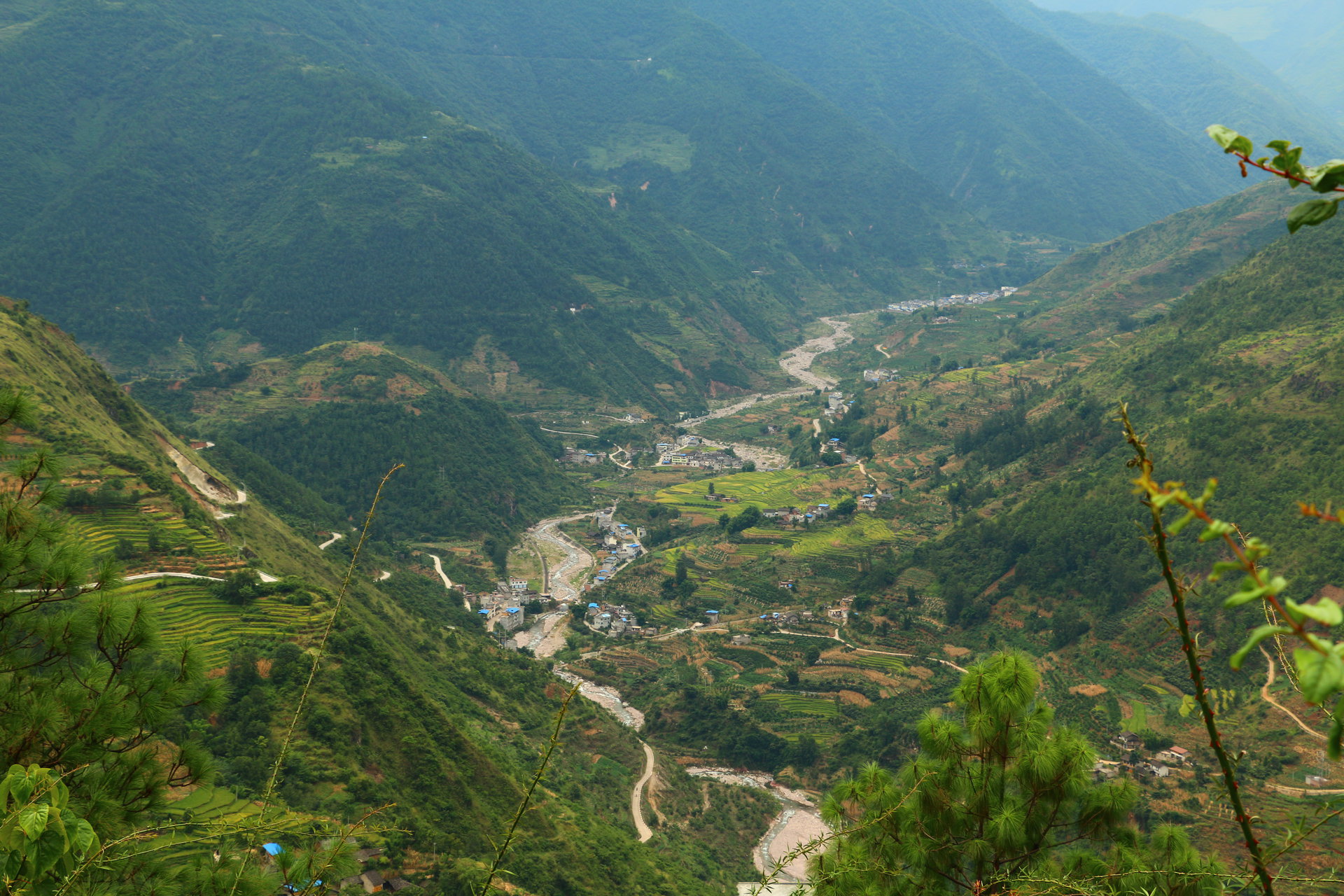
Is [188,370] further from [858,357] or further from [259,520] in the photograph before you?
[858,357]

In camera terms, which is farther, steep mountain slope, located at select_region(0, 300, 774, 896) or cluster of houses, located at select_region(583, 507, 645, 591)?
cluster of houses, located at select_region(583, 507, 645, 591)

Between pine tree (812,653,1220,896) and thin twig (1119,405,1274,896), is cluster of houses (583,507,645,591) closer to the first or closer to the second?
pine tree (812,653,1220,896)

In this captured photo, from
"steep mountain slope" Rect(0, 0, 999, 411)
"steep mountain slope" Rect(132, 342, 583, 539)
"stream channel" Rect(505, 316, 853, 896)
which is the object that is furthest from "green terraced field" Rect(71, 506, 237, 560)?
"steep mountain slope" Rect(0, 0, 999, 411)

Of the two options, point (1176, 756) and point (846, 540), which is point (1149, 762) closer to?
point (1176, 756)

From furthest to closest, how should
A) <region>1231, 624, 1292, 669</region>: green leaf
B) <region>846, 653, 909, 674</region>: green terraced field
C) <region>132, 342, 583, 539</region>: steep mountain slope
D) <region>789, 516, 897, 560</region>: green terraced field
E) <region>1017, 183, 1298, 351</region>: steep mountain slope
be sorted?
<region>1017, 183, 1298, 351</region>: steep mountain slope, <region>132, 342, 583, 539</region>: steep mountain slope, <region>789, 516, 897, 560</region>: green terraced field, <region>846, 653, 909, 674</region>: green terraced field, <region>1231, 624, 1292, 669</region>: green leaf

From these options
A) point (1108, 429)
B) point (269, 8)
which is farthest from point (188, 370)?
point (269, 8)

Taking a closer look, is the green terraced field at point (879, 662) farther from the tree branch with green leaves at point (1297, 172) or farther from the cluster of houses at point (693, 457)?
the tree branch with green leaves at point (1297, 172)
